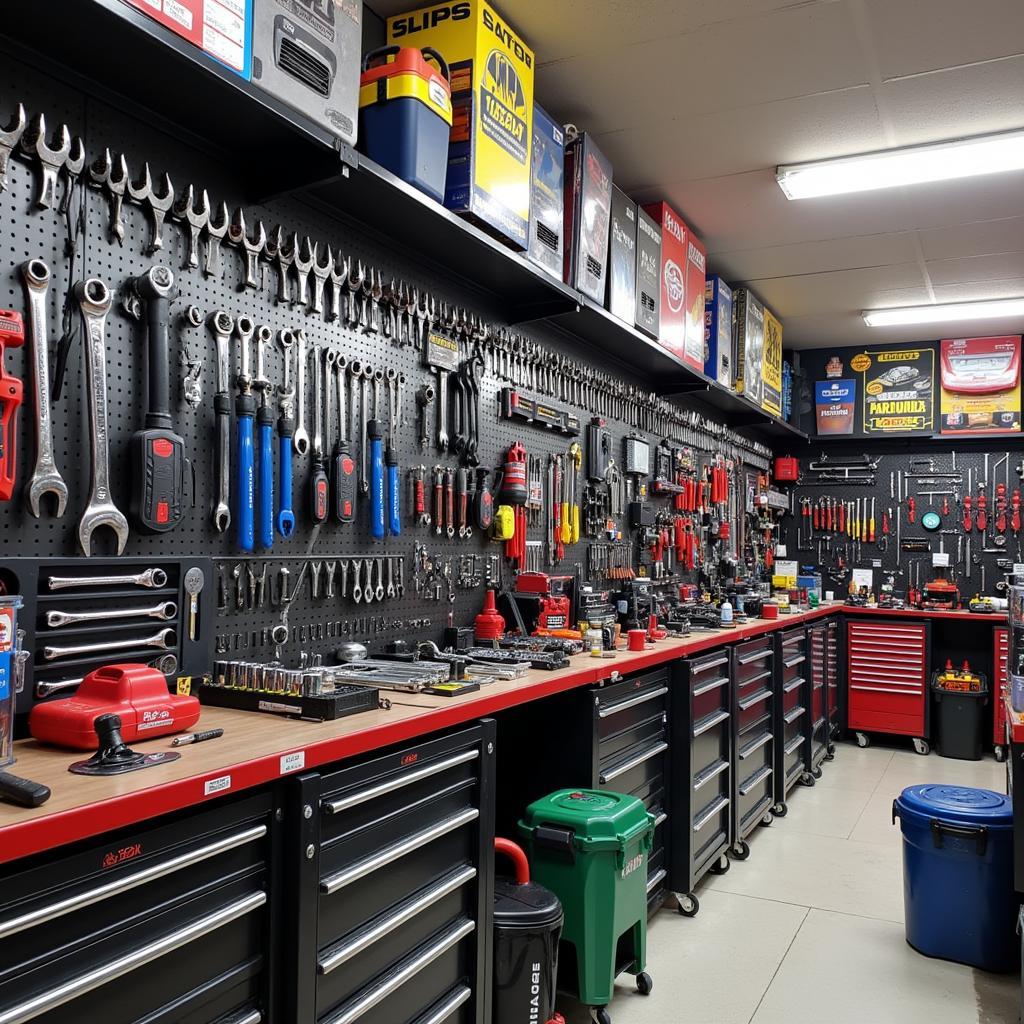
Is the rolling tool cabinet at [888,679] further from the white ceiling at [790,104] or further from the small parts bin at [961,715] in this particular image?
the white ceiling at [790,104]

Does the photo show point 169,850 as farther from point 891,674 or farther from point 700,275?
point 891,674

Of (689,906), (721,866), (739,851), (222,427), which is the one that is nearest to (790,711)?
(739,851)

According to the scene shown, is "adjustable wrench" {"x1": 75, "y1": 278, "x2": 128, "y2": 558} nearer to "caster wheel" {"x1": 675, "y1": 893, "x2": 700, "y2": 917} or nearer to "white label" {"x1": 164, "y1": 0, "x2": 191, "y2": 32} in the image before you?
"white label" {"x1": 164, "y1": 0, "x2": 191, "y2": 32}

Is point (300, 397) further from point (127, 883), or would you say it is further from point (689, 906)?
point (689, 906)

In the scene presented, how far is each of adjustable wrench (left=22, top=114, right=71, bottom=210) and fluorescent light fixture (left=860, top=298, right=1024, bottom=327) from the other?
5476 millimetres

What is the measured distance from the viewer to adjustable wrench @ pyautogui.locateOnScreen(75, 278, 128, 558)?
173 centimetres

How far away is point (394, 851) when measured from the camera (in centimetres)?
165

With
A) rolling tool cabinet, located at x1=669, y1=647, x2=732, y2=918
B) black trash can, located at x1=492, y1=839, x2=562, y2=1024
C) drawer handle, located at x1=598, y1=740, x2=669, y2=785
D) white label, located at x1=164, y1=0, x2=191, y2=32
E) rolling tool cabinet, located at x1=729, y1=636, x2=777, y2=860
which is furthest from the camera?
rolling tool cabinet, located at x1=729, y1=636, x2=777, y2=860

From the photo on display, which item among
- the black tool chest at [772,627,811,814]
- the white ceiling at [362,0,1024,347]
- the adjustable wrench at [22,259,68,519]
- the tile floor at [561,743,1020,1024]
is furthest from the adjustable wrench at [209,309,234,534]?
the black tool chest at [772,627,811,814]

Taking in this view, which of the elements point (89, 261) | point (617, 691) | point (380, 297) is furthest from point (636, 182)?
point (89, 261)

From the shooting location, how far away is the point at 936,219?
4301 mm

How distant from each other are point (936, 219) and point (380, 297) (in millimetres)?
3144

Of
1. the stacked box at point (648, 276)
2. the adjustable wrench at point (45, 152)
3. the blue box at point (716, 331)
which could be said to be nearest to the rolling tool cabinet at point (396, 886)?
the adjustable wrench at point (45, 152)

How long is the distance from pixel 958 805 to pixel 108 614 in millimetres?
2591
